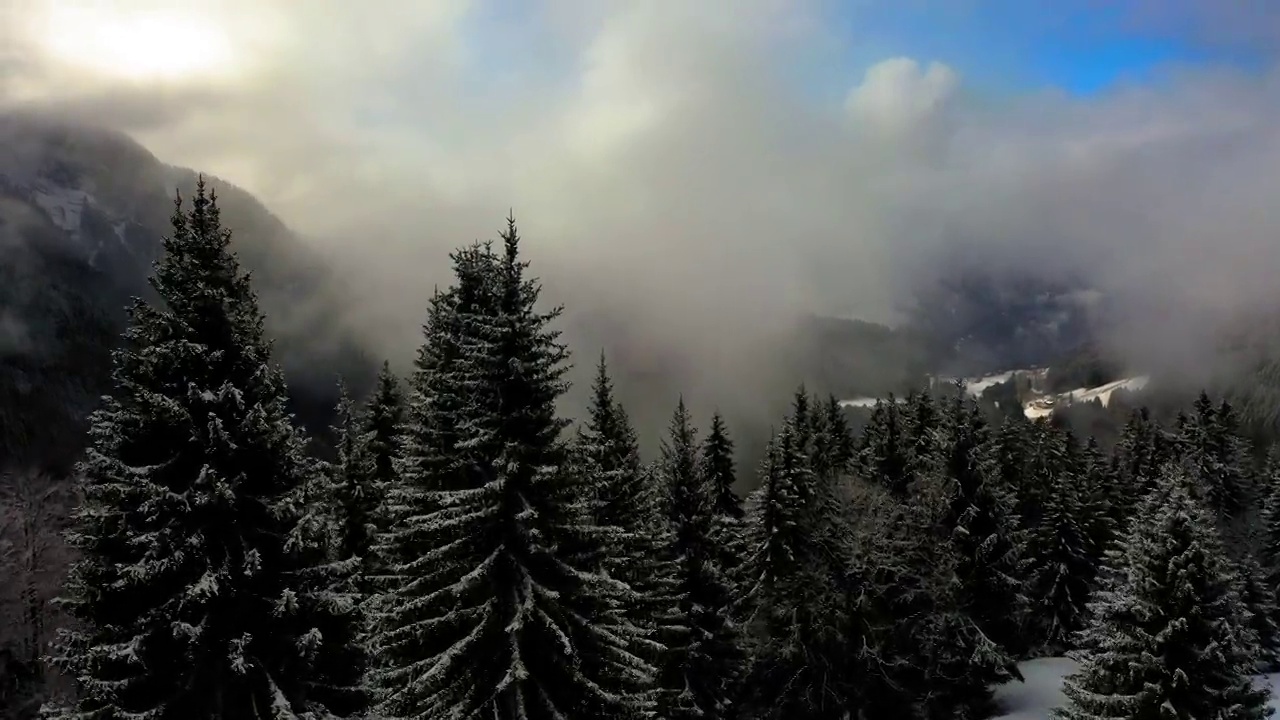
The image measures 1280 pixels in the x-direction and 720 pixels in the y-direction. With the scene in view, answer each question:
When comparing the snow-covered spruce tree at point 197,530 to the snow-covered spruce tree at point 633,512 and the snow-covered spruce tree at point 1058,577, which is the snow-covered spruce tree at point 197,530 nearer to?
the snow-covered spruce tree at point 633,512

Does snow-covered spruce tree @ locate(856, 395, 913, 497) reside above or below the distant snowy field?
above

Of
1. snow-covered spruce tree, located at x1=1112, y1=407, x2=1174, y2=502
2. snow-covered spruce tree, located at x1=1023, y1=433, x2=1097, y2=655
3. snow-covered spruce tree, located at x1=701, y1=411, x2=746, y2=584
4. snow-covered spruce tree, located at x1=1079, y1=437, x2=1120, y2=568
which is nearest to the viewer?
snow-covered spruce tree, located at x1=701, y1=411, x2=746, y2=584

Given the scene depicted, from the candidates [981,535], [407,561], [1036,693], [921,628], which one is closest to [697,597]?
[921,628]

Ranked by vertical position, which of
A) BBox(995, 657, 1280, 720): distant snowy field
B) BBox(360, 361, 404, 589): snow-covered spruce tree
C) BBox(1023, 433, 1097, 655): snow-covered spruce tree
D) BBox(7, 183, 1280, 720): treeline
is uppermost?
BBox(360, 361, 404, 589): snow-covered spruce tree

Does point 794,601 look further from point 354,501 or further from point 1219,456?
point 1219,456

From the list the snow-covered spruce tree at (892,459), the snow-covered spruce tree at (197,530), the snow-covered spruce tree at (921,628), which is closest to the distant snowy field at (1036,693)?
the snow-covered spruce tree at (921,628)

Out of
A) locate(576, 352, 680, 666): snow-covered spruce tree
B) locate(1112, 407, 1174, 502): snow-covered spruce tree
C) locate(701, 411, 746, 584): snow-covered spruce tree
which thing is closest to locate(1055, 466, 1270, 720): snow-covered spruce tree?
locate(576, 352, 680, 666): snow-covered spruce tree

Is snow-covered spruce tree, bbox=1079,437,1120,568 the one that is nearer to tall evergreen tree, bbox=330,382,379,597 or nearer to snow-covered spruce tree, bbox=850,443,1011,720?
snow-covered spruce tree, bbox=850,443,1011,720

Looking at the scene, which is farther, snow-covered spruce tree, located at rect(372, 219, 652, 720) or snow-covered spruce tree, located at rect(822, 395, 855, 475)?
snow-covered spruce tree, located at rect(822, 395, 855, 475)
